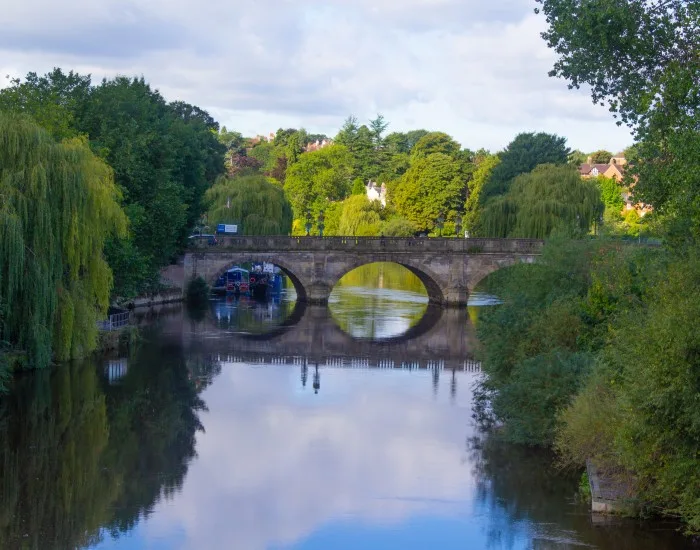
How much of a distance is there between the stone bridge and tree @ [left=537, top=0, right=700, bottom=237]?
3120 cm

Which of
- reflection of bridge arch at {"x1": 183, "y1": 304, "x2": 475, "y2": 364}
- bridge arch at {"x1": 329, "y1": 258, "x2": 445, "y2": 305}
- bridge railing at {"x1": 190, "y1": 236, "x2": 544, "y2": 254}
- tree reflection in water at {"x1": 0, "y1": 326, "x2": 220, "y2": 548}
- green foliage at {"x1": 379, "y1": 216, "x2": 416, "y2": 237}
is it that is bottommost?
tree reflection in water at {"x1": 0, "y1": 326, "x2": 220, "y2": 548}

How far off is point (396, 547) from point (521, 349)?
9870mm

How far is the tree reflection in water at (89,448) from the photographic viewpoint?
19422 millimetres

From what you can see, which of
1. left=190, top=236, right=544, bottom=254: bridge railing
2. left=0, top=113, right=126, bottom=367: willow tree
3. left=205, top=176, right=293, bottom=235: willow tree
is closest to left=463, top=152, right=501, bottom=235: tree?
left=205, top=176, right=293, bottom=235: willow tree

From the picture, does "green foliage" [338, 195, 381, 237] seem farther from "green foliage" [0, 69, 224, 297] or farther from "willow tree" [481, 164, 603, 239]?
"green foliage" [0, 69, 224, 297]

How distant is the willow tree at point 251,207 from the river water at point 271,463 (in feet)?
79.9

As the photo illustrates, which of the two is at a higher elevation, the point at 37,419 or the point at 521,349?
the point at 521,349

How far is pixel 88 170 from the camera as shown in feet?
108

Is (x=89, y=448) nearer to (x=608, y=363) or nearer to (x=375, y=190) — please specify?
(x=608, y=363)

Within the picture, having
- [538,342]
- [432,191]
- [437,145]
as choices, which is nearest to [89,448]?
[538,342]

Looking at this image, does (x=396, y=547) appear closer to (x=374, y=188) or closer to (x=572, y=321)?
(x=572, y=321)

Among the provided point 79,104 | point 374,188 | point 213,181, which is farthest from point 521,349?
point 374,188

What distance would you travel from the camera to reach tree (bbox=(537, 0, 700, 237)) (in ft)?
67.8

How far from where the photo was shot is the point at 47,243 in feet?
101
